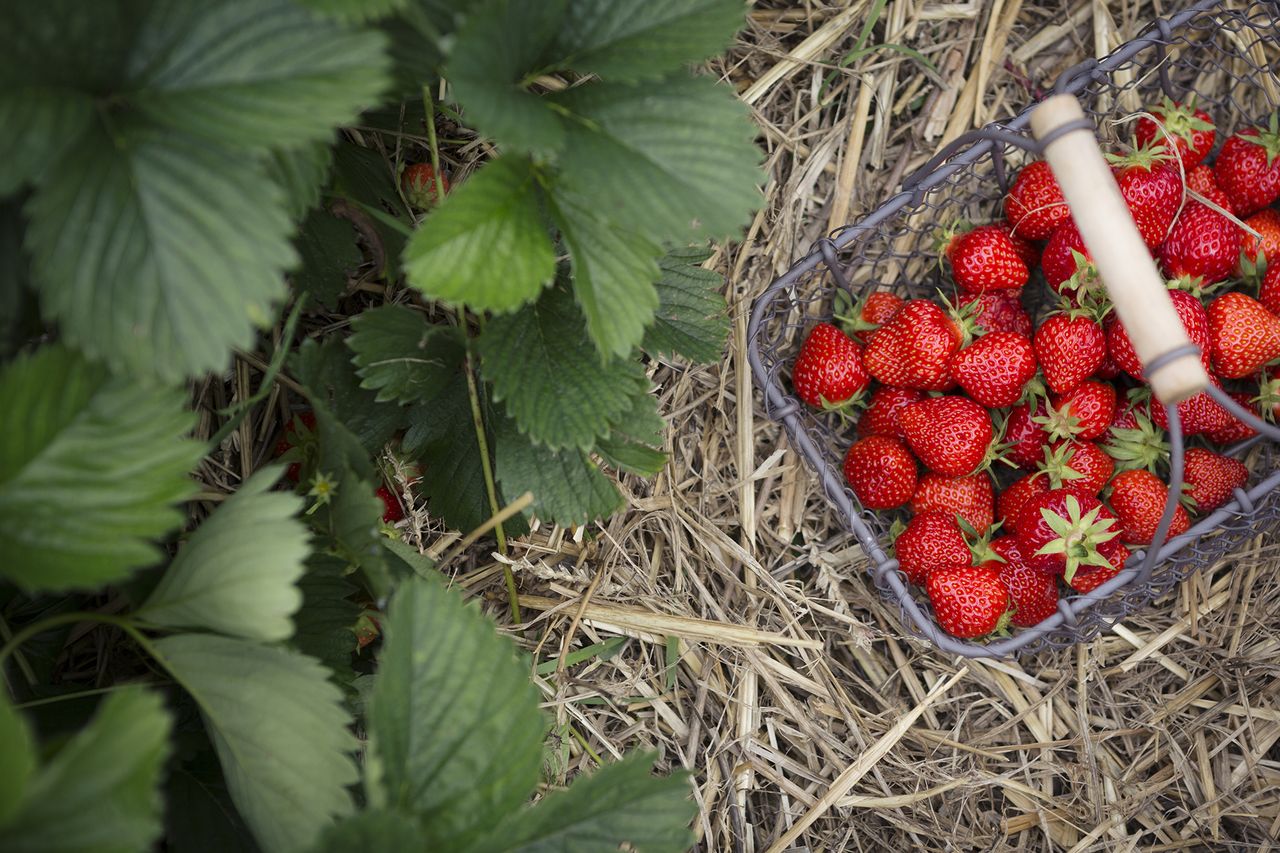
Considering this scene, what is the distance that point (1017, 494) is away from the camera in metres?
1.39

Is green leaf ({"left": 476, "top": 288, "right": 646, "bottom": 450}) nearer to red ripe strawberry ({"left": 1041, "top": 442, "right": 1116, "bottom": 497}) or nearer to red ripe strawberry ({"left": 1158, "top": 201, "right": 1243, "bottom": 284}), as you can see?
red ripe strawberry ({"left": 1041, "top": 442, "right": 1116, "bottom": 497})

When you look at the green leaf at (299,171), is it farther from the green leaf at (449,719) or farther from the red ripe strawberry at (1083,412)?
the red ripe strawberry at (1083,412)

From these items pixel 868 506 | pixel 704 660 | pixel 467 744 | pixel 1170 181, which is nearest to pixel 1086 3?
pixel 1170 181

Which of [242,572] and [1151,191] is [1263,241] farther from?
[242,572]

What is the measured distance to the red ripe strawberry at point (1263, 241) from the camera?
4.46 feet

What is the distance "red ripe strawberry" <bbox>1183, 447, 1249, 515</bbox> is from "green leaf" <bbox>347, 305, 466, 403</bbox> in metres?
1.09

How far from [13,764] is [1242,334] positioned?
1.50 metres

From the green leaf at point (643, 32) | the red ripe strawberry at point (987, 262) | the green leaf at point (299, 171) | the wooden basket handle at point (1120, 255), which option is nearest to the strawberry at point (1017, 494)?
the red ripe strawberry at point (987, 262)

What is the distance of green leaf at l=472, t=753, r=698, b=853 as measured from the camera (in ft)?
2.53

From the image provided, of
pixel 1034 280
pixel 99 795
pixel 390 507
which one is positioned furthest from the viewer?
pixel 1034 280

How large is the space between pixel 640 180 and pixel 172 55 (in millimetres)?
379

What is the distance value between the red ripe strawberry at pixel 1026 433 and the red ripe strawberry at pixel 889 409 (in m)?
0.15

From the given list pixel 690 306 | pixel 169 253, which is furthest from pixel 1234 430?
pixel 169 253

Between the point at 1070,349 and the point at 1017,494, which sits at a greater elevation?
the point at 1070,349
